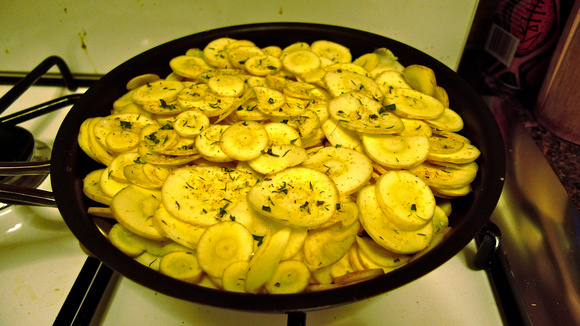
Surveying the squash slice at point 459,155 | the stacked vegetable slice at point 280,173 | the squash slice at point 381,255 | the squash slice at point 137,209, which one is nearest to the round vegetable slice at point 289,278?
the stacked vegetable slice at point 280,173

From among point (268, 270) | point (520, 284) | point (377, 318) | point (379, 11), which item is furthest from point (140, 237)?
point (379, 11)

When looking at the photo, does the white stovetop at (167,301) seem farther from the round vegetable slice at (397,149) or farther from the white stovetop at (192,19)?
the white stovetop at (192,19)

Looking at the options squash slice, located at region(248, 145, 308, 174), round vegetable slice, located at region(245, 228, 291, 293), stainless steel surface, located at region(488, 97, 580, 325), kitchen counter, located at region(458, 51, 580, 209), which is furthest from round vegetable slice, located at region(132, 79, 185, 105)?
kitchen counter, located at region(458, 51, 580, 209)

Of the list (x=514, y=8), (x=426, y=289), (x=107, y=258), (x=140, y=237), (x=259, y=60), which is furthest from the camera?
(x=514, y=8)

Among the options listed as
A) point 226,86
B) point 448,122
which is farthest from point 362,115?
point 226,86

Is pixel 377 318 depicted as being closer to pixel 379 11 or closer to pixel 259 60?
pixel 259 60

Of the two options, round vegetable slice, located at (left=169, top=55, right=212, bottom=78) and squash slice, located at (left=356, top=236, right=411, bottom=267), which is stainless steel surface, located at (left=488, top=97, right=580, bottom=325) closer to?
squash slice, located at (left=356, top=236, right=411, bottom=267)

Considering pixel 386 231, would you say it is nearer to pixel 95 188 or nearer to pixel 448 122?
pixel 448 122
